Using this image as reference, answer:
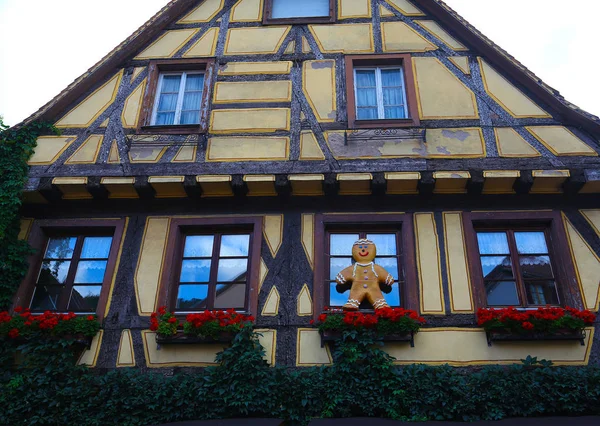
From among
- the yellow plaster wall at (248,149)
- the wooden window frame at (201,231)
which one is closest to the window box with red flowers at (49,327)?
the wooden window frame at (201,231)

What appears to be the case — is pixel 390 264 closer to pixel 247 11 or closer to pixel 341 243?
pixel 341 243

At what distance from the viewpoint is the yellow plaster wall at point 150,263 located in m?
7.97

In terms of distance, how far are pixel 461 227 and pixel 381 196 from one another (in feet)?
3.80

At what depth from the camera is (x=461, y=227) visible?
827cm

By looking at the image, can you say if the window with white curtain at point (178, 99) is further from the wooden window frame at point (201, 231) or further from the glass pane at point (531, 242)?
the glass pane at point (531, 242)

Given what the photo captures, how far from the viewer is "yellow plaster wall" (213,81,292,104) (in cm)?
938

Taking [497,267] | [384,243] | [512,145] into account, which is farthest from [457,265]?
[512,145]

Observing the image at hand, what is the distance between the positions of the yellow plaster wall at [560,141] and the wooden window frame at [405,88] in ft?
5.59

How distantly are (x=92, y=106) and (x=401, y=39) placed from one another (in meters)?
5.04

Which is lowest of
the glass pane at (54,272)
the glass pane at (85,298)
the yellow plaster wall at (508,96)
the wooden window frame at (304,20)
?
the glass pane at (85,298)

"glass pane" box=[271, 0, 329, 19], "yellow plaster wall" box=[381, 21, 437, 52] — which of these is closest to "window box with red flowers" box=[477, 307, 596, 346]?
"yellow plaster wall" box=[381, 21, 437, 52]

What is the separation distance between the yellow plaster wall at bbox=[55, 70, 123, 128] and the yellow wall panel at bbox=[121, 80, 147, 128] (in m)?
0.28

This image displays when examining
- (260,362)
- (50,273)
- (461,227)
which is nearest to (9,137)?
(50,273)

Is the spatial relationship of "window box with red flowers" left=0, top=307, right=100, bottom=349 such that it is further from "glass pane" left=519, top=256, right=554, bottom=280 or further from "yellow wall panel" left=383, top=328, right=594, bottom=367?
"glass pane" left=519, top=256, right=554, bottom=280
